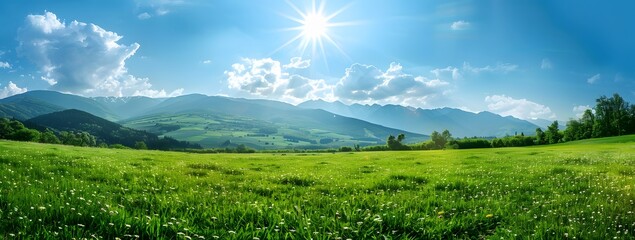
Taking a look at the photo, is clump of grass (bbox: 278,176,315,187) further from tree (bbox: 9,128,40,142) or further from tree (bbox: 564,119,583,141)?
tree (bbox: 564,119,583,141)

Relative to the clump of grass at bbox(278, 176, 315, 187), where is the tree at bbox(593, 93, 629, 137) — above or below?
above

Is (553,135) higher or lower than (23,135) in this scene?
higher

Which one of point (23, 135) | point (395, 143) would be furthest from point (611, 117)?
point (23, 135)

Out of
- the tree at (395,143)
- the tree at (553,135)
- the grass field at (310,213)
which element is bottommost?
the grass field at (310,213)

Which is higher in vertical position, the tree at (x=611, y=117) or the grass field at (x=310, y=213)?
the tree at (x=611, y=117)

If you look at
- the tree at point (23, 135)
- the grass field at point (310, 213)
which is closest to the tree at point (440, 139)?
the tree at point (23, 135)

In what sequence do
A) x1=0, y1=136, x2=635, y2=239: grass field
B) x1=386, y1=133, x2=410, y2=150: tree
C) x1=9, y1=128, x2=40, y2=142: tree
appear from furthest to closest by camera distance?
x1=386, y1=133, x2=410, y2=150: tree < x1=9, y1=128, x2=40, y2=142: tree < x1=0, y1=136, x2=635, y2=239: grass field

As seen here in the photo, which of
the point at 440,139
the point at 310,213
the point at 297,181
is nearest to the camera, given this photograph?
the point at 310,213

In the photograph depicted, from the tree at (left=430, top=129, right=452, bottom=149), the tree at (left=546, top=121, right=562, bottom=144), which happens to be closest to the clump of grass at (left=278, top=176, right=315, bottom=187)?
the tree at (left=546, top=121, right=562, bottom=144)

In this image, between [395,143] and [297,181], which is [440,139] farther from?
[297,181]

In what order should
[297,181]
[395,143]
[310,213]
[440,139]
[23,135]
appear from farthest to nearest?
1. [440,139]
2. [395,143]
3. [23,135]
4. [297,181]
5. [310,213]

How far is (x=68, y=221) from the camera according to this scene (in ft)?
21.1

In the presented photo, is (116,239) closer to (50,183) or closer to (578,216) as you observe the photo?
(50,183)

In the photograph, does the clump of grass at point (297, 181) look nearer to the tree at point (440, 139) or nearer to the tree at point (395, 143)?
the tree at point (395, 143)
